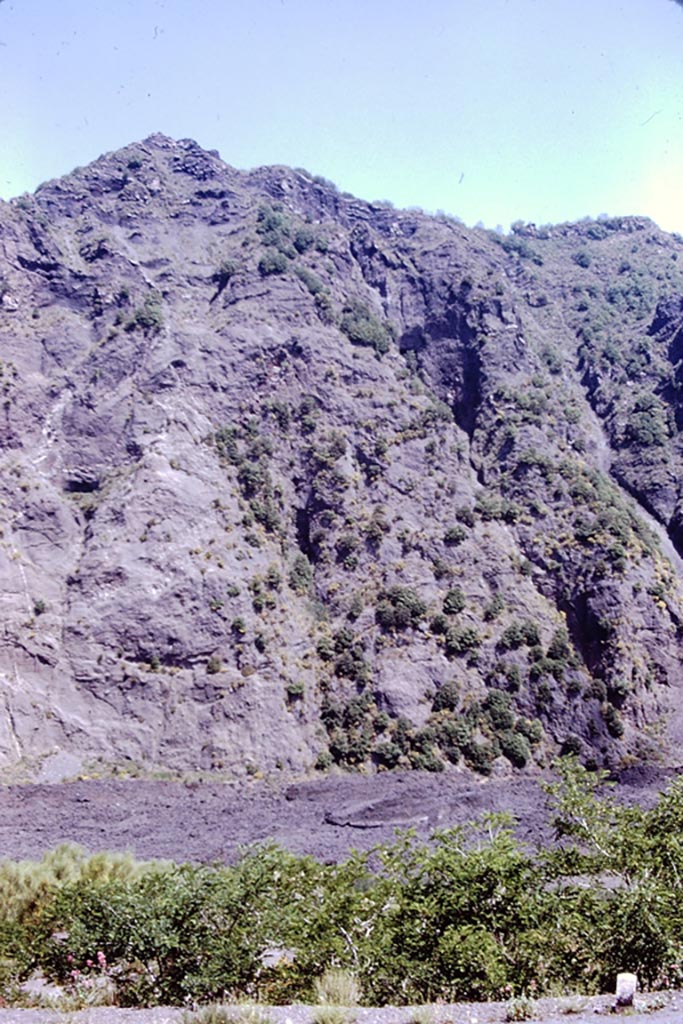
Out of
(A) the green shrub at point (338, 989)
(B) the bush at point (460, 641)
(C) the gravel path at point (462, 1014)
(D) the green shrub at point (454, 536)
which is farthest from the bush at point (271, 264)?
(C) the gravel path at point (462, 1014)

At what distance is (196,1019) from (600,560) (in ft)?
145

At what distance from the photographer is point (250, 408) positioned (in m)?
56.4

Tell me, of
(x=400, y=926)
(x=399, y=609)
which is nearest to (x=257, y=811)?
(x=399, y=609)

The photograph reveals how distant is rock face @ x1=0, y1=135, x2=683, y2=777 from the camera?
1575 inches

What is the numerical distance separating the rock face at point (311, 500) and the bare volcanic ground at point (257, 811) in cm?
234

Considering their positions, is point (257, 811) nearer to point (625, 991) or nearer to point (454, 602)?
point (454, 602)

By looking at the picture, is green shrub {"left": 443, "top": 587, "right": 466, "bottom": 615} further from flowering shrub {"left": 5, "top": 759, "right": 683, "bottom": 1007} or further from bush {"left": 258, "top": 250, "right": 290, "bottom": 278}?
bush {"left": 258, "top": 250, "right": 290, "bottom": 278}

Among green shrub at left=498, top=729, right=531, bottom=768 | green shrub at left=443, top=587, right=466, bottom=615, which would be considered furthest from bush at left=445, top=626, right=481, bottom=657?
green shrub at left=498, top=729, right=531, bottom=768

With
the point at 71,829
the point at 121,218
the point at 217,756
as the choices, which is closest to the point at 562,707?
the point at 217,756

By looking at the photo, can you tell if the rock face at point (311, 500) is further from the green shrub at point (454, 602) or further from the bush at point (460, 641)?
the bush at point (460, 641)

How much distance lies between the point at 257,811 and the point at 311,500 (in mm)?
25316

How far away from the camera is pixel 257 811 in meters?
32.5

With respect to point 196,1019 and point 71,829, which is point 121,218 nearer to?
point 71,829

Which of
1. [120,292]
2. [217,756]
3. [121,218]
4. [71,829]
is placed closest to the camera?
[71,829]
